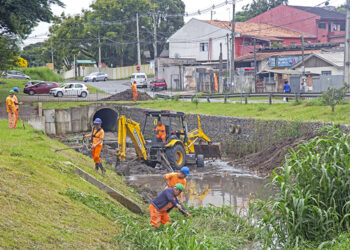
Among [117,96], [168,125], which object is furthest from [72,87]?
[168,125]

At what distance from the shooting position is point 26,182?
10.7m

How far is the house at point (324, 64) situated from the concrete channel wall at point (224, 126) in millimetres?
17406

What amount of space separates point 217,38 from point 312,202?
54389 millimetres

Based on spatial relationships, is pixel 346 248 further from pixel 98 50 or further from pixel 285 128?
pixel 98 50

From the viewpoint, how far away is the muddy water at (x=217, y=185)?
57.7 ft

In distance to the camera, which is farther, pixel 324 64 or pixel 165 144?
pixel 324 64

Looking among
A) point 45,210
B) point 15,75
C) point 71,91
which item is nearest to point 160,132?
point 45,210

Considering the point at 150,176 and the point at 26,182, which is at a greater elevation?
the point at 26,182

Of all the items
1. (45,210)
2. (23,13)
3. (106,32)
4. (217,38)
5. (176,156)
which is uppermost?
(106,32)

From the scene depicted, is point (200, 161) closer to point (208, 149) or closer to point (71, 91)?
point (208, 149)

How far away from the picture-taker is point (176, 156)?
2219 centimetres

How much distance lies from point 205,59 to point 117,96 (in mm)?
23818

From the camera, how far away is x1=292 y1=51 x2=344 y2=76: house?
43781 millimetres

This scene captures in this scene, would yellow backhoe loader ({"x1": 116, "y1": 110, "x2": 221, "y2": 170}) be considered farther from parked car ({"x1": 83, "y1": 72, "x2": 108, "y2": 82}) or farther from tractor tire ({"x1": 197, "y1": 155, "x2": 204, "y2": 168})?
parked car ({"x1": 83, "y1": 72, "x2": 108, "y2": 82})
